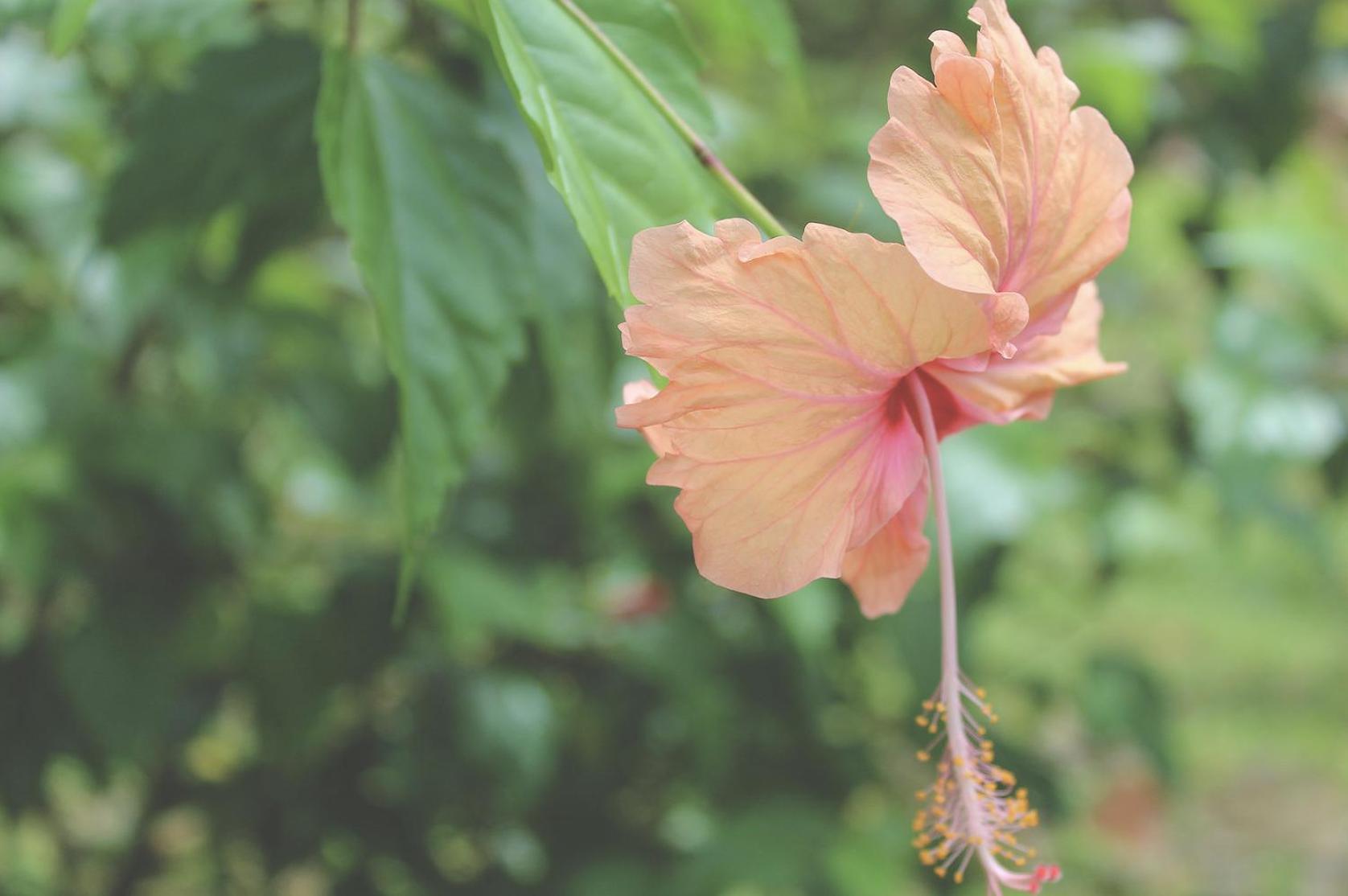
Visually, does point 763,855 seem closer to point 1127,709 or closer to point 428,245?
point 1127,709

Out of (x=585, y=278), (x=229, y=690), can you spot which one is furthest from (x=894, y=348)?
(x=229, y=690)

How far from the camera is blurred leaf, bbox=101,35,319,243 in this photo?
0.78 m

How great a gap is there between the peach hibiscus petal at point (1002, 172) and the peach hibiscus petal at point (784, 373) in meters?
0.02

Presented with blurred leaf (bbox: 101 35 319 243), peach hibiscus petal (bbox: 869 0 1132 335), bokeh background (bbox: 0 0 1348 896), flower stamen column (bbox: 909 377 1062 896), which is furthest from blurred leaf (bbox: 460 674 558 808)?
peach hibiscus petal (bbox: 869 0 1132 335)

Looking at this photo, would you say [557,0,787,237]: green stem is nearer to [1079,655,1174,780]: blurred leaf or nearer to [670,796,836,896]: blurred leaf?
[670,796,836,896]: blurred leaf

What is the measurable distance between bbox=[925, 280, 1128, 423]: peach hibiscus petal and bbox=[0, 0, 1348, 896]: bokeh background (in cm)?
32

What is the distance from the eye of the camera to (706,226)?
50 centimetres

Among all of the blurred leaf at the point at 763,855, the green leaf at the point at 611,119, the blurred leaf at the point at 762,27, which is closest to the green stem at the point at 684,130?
the green leaf at the point at 611,119

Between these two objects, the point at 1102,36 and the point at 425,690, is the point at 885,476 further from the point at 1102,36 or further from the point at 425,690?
the point at 1102,36

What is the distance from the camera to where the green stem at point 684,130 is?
0.48 m

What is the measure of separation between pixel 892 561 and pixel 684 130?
0.20 metres

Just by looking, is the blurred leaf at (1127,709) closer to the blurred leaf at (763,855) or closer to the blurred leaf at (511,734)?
the blurred leaf at (763,855)

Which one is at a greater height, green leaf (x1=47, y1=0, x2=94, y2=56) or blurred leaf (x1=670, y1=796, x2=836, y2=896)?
green leaf (x1=47, y1=0, x2=94, y2=56)

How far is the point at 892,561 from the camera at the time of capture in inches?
21.5
